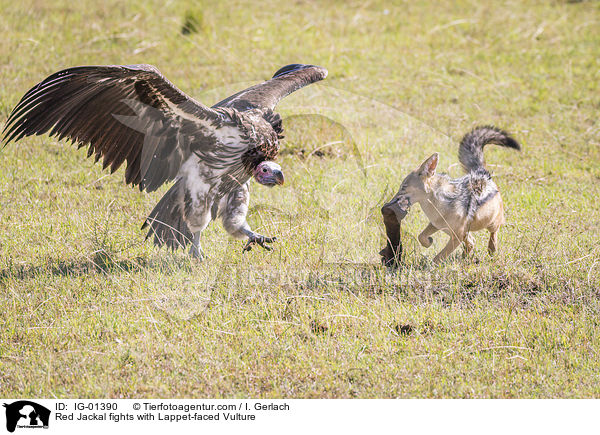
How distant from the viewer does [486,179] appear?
5863 millimetres

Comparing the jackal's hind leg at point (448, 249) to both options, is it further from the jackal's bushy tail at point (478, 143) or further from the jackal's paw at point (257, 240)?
the jackal's paw at point (257, 240)

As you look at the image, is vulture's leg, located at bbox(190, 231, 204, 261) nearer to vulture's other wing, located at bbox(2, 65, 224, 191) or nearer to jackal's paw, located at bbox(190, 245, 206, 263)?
jackal's paw, located at bbox(190, 245, 206, 263)

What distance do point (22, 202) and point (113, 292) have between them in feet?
8.07

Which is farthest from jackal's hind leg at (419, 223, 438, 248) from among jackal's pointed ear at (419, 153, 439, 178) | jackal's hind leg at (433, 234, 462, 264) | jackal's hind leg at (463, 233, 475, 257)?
jackal's pointed ear at (419, 153, 439, 178)

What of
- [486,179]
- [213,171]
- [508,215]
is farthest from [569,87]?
[213,171]

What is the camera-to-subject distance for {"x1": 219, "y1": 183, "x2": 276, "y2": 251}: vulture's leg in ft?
20.1

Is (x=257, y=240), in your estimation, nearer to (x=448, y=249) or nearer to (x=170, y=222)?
(x=170, y=222)

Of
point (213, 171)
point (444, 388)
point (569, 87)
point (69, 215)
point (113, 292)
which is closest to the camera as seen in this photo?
point (444, 388)

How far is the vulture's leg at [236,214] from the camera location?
20.1ft

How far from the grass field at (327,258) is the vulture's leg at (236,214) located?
0.84 ft

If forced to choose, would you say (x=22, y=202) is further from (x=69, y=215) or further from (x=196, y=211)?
(x=196, y=211)

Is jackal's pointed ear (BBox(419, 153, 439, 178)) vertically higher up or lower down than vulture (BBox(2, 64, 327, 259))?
lower down
